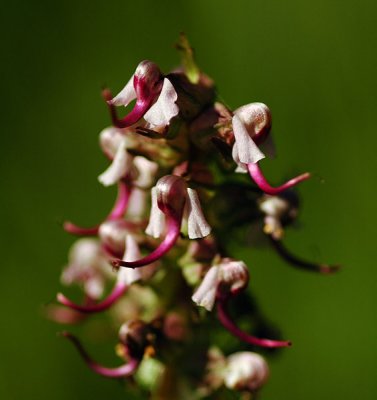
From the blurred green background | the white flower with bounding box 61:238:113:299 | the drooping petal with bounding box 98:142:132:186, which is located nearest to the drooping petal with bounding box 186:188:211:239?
the drooping petal with bounding box 98:142:132:186

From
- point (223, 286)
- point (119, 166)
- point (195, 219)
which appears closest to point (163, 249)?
point (195, 219)

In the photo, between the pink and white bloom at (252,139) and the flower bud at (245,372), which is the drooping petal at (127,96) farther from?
the flower bud at (245,372)

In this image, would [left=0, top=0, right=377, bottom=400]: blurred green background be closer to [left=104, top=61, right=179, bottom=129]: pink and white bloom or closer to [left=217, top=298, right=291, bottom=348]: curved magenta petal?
[left=217, top=298, right=291, bottom=348]: curved magenta petal

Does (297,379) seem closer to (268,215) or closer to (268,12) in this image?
(268,215)

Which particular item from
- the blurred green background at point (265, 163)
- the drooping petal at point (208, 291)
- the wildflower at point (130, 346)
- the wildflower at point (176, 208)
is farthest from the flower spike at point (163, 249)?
the blurred green background at point (265, 163)

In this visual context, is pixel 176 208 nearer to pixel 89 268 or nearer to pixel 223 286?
pixel 223 286
